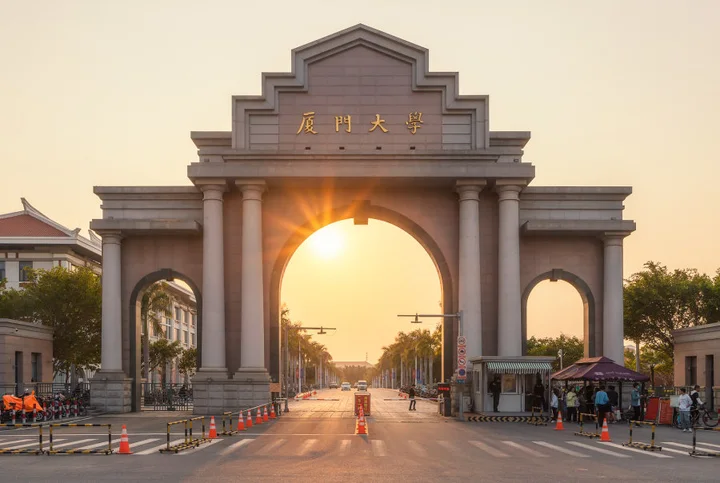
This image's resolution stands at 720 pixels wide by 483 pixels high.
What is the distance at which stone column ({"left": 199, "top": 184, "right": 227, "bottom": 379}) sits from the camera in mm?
50125

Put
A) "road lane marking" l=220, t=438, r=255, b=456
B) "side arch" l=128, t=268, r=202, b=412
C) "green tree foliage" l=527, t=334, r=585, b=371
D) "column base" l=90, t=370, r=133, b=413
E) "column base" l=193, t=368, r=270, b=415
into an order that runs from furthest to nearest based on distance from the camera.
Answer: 1. "green tree foliage" l=527, t=334, r=585, b=371
2. "side arch" l=128, t=268, r=202, b=412
3. "column base" l=90, t=370, r=133, b=413
4. "column base" l=193, t=368, r=270, b=415
5. "road lane marking" l=220, t=438, r=255, b=456

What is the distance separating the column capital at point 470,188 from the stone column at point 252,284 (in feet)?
32.6

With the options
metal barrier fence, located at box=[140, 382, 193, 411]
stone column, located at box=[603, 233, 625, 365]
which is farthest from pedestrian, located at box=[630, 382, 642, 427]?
metal barrier fence, located at box=[140, 382, 193, 411]

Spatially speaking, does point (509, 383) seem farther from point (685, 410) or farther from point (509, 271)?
point (685, 410)

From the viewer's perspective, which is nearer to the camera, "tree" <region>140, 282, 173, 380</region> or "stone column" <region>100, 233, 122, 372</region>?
"stone column" <region>100, 233, 122, 372</region>

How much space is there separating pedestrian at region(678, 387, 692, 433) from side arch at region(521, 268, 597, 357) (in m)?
14.1

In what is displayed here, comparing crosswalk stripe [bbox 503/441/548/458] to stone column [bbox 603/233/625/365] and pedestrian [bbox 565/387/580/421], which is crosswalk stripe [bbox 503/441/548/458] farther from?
stone column [bbox 603/233/625/365]

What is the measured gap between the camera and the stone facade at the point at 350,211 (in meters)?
49.8

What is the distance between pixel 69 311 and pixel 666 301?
→ 4121 cm

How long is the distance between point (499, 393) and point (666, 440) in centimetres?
1361

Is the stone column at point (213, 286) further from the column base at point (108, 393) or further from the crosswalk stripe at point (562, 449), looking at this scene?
the crosswalk stripe at point (562, 449)

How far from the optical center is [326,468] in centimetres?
2288

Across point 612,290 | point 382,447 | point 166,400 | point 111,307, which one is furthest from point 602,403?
point 166,400

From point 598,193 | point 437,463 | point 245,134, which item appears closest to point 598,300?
point 598,193
